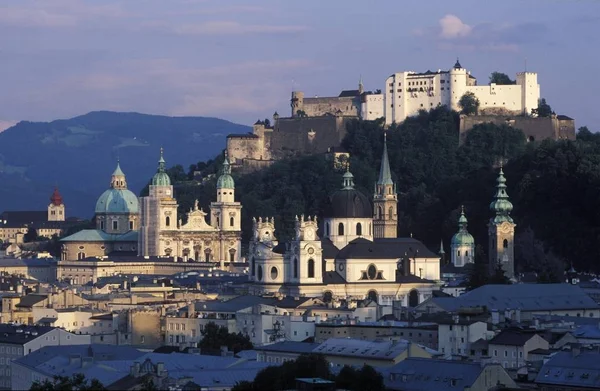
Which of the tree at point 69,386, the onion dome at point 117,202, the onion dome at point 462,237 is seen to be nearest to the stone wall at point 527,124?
the onion dome at point 117,202

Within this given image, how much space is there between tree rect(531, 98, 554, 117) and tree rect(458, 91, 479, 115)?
3906 millimetres

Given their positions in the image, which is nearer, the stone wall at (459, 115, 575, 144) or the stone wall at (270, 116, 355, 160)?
the stone wall at (459, 115, 575, 144)

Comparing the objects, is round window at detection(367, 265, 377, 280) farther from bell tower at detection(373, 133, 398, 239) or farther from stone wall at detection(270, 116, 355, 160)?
stone wall at detection(270, 116, 355, 160)

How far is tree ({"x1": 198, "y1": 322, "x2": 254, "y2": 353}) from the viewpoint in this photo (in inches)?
3140

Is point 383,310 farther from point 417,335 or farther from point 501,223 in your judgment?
point 501,223

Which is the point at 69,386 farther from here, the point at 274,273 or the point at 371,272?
the point at 371,272

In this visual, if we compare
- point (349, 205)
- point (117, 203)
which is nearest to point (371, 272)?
point (349, 205)

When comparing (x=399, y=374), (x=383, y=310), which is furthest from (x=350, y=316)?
(x=399, y=374)

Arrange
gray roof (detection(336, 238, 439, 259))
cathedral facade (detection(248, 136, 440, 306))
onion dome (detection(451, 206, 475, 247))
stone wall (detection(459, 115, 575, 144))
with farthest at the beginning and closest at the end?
1. stone wall (detection(459, 115, 575, 144))
2. onion dome (detection(451, 206, 475, 247))
3. gray roof (detection(336, 238, 439, 259))
4. cathedral facade (detection(248, 136, 440, 306))

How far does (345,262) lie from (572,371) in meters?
46.3

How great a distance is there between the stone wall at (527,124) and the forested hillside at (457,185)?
1.12 m

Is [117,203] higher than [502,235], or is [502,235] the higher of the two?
[117,203]

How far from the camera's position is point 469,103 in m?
151

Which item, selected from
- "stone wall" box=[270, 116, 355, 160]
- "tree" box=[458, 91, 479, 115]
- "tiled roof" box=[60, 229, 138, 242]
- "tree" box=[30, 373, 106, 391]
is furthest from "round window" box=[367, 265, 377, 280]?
"tree" box=[30, 373, 106, 391]
